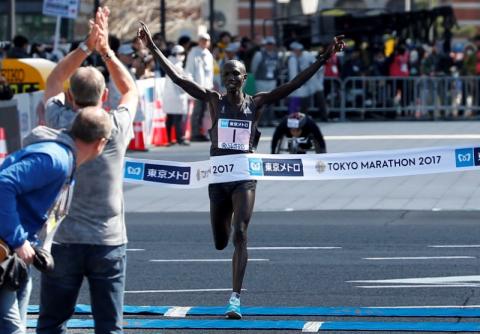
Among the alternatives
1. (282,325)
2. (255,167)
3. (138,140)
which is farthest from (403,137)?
(282,325)

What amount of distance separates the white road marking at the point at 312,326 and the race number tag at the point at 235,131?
1.49m

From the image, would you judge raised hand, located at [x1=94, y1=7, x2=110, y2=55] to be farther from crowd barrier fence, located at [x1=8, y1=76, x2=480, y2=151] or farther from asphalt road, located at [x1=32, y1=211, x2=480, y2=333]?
crowd barrier fence, located at [x1=8, y1=76, x2=480, y2=151]

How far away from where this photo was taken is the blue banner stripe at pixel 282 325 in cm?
905

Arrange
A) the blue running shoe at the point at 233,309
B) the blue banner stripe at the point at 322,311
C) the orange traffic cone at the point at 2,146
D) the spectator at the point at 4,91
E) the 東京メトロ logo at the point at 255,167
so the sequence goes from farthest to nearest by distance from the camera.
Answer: the spectator at the point at 4,91, the orange traffic cone at the point at 2,146, the 東京メトロ logo at the point at 255,167, the blue banner stripe at the point at 322,311, the blue running shoe at the point at 233,309

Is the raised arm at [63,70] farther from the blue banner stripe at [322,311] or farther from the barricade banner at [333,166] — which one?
the barricade banner at [333,166]

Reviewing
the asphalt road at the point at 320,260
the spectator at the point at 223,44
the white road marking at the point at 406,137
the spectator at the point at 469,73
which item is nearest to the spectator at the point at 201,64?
the white road marking at the point at 406,137

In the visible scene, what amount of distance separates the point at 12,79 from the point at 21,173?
52.5ft

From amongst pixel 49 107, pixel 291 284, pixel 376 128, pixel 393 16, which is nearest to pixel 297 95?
pixel 376 128

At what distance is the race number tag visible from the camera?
9.98 metres

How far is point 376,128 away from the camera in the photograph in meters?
28.9

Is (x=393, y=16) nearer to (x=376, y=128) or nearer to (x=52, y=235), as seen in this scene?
(x=376, y=128)

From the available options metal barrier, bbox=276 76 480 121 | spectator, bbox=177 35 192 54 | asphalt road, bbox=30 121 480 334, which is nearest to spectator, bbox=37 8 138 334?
asphalt road, bbox=30 121 480 334

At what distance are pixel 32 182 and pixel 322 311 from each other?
4.13 meters

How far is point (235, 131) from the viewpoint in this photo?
10000 millimetres
